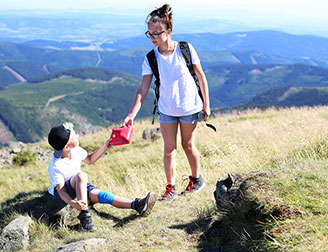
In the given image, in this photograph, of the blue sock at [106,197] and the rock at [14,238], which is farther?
the blue sock at [106,197]

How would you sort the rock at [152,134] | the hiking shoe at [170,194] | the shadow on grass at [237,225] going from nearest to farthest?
the shadow on grass at [237,225] < the hiking shoe at [170,194] < the rock at [152,134]

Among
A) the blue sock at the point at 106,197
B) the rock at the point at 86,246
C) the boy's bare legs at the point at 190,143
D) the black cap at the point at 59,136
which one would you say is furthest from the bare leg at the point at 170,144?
the rock at the point at 86,246

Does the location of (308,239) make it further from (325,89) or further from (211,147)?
(325,89)

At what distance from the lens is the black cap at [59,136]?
4625mm

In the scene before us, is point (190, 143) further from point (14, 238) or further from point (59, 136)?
point (14, 238)

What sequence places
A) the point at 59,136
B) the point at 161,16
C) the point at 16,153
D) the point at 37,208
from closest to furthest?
the point at 161,16, the point at 59,136, the point at 37,208, the point at 16,153

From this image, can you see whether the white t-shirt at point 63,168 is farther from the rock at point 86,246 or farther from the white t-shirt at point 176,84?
the white t-shirt at point 176,84

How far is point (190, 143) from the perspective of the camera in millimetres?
5227

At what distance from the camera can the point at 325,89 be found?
185 metres

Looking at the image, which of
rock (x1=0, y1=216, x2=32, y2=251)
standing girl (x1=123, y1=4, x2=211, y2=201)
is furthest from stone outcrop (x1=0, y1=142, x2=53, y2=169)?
standing girl (x1=123, y1=4, x2=211, y2=201)

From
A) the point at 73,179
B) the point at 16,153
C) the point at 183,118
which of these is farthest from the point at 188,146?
the point at 16,153

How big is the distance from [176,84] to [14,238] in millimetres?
3221

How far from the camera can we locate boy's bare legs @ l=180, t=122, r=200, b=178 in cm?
504

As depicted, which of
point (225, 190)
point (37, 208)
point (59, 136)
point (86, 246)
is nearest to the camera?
point (86, 246)
